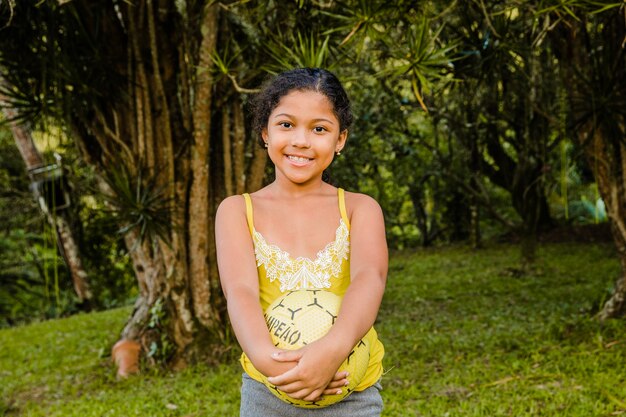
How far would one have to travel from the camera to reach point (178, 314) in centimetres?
505

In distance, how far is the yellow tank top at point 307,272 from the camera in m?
1.83

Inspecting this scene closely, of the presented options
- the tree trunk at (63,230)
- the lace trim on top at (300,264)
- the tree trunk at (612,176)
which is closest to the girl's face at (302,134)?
the lace trim on top at (300,264)

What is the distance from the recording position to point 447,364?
4.81 m

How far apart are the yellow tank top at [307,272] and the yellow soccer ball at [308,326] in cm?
7

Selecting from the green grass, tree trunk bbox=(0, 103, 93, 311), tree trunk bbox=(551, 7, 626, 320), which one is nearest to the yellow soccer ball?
the green grass

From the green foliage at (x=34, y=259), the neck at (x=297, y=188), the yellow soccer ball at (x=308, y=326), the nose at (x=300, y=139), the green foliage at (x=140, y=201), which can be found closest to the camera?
the yellow soccer ball at (x=308, y=326)

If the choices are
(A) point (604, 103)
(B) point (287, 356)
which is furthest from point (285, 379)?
(A) point (604, 103)

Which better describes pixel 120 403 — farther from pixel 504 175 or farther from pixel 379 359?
pixel 504 175

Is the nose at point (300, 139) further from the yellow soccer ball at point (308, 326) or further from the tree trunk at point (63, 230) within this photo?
the tree trunk at point (63, 230)

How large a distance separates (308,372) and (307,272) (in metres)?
0.37

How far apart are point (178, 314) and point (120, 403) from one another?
2.90 ft

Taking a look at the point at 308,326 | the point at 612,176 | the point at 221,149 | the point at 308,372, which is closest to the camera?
the point at 308,372

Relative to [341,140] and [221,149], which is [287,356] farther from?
[221,149]

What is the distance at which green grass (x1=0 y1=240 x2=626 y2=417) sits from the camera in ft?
12.8
